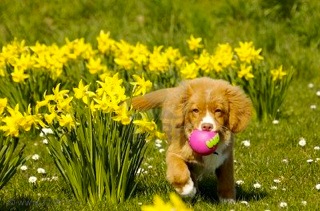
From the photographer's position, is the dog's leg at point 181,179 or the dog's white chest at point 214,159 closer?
the dog's leg at point 181,179

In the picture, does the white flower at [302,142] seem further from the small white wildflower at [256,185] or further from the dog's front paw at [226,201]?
the dog's front paw at [226,201]

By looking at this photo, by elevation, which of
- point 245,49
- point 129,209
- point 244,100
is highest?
point 245,49

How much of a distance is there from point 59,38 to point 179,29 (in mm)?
1849

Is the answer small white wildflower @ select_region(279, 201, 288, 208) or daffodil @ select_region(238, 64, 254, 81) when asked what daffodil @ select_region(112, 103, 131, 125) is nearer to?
small white wildflower @ select_region(279, 201, 288, 208)

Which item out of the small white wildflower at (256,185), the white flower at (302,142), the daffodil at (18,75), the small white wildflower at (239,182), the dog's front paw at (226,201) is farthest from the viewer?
the daffodil at (18,75)

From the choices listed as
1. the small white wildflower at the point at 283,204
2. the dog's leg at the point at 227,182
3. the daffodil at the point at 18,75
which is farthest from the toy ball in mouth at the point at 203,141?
the daffodil at the point at 18,75

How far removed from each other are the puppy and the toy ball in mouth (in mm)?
39

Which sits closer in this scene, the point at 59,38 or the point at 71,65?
the point at 71,65

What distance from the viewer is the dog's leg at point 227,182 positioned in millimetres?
5188

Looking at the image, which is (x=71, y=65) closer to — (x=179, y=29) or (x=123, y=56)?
(x=123, y=56)

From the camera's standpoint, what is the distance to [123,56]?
8047mm

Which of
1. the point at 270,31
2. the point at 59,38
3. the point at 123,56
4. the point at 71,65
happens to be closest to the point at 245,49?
the point at 123,56

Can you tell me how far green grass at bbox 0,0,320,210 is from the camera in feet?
17.9

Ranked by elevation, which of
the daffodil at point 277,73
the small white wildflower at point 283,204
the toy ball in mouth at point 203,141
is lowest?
the small white wildflower at point 283,204
